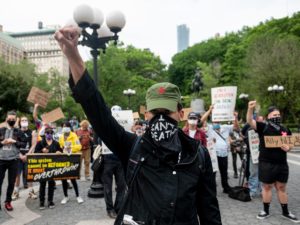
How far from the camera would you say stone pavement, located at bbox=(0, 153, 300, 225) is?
21.1 feet

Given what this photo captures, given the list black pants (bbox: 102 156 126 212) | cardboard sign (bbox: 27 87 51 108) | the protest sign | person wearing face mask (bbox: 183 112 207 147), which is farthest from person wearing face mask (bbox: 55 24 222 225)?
cardboard sign (bbox: 27 87 51 108)

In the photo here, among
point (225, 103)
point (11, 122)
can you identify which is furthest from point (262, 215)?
point (11, 122)

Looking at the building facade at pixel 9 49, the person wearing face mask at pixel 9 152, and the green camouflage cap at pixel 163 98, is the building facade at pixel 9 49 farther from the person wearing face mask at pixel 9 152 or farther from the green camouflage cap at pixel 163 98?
the green camouflage cap at pixel 163 98

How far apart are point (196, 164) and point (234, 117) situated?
237 inches

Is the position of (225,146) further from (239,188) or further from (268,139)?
(268,139)

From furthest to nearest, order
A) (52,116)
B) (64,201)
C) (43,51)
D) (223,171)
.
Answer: (43,51) < (223,171) < (52,116) < (64,201)

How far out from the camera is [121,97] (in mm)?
42781

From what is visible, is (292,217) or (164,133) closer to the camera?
(164,133)

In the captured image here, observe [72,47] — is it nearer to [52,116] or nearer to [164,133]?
[164,133]

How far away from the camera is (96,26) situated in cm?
893

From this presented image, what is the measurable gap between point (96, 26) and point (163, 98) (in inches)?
290

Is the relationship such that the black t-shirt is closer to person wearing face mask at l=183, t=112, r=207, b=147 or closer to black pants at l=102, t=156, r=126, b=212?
person wearing face mask at l=183, t=112, r=207, b=147

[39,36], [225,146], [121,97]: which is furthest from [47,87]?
[39,36]

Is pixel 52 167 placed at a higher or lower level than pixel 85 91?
lower
